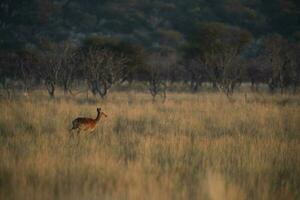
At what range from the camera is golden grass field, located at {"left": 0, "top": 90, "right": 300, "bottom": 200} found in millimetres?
5598

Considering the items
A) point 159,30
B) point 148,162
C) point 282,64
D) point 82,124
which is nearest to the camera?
point 148,162

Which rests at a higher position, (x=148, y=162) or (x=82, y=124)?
(x=82, y=124)

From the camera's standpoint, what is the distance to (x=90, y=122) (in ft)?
33.1

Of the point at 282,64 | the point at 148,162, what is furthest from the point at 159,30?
the point at 148,162

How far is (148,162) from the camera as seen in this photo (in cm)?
700

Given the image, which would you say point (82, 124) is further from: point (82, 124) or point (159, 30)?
point (159, 30)

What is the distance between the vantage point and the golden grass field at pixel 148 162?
18.4 ft

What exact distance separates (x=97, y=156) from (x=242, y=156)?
98.5 inches

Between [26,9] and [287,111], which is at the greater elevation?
[26,9]

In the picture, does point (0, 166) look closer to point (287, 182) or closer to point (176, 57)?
point (287, 182)

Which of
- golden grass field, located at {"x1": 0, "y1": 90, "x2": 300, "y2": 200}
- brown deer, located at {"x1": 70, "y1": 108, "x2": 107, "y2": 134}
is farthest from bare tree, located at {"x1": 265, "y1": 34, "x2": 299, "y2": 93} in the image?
brown deer, located at {"x1": 70, "y1": 108, "x2": 107, "y2": 134}

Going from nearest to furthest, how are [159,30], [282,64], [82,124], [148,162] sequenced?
[148,162] < [82,124] < [282,64] < [159,30]

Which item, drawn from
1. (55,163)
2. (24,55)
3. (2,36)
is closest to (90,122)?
(55,163)

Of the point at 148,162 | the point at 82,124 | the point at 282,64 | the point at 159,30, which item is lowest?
the point at 148,162
